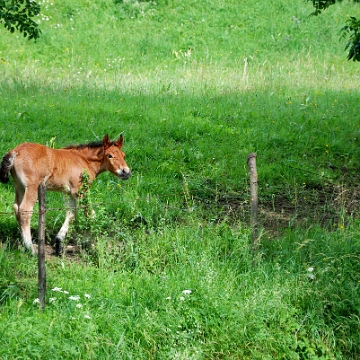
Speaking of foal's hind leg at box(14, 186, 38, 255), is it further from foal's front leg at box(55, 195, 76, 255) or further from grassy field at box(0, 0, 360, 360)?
foal's front leg at box(55, 195, 76, 255)

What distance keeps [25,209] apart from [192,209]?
7.45 ft

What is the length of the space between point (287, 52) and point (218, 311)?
19434 mm

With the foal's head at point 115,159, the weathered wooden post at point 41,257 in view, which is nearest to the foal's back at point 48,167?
the foal's head at point 115,159

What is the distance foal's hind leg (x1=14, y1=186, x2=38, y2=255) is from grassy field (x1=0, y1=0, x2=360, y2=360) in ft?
0.87

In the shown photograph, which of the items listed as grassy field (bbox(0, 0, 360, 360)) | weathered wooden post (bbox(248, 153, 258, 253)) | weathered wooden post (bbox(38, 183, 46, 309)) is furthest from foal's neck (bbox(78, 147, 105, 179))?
weathered wooden post (bbox(38, 183, 46, 309))

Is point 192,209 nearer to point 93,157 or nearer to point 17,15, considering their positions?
point 93,157

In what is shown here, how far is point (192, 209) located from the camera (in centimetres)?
881

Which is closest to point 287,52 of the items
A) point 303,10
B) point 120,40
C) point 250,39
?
point 250,39

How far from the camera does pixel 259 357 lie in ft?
22.0

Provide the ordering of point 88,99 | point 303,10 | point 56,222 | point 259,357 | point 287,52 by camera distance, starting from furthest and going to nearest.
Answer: point 303,10
point 287,52
point 88,99
point 56,222
point 259,357

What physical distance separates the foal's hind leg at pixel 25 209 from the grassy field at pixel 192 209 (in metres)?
0.27

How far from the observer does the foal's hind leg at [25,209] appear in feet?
28.0

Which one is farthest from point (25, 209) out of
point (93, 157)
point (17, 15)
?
point (17, 15)

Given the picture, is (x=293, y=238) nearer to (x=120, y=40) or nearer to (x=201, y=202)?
(x=201, y=202)
